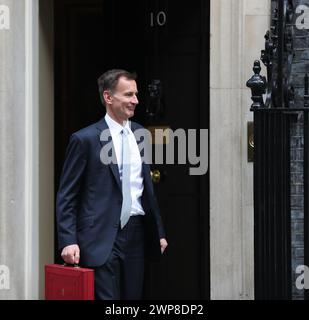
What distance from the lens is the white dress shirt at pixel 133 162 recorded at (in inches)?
204

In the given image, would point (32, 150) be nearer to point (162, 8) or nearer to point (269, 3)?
point (162, 8)

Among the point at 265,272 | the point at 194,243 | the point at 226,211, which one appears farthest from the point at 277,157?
the point at 194,243

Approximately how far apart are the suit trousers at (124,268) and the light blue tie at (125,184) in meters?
0.05

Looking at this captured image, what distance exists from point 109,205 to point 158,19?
2.44 m

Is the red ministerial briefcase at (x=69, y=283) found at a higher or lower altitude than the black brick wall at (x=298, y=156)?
lower

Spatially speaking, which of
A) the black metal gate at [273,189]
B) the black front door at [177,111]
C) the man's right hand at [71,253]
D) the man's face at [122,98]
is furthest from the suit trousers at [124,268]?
the black front door at [177,111]

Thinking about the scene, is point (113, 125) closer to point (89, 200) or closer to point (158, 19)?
point (89, 200)

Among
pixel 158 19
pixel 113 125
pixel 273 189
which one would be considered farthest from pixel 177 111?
pixel 273 189

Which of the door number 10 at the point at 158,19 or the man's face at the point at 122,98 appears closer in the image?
the man's face at the point at 122,98

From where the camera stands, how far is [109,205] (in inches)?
201

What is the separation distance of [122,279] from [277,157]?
1181 millimetres

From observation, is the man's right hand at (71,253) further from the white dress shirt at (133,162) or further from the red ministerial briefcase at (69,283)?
the white dress shirt at (133,162)

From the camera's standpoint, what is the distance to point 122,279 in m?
5.22

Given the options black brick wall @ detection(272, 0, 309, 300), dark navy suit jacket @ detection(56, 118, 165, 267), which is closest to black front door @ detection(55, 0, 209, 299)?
black brick wall @ detection(272, 0, 309, 300)
